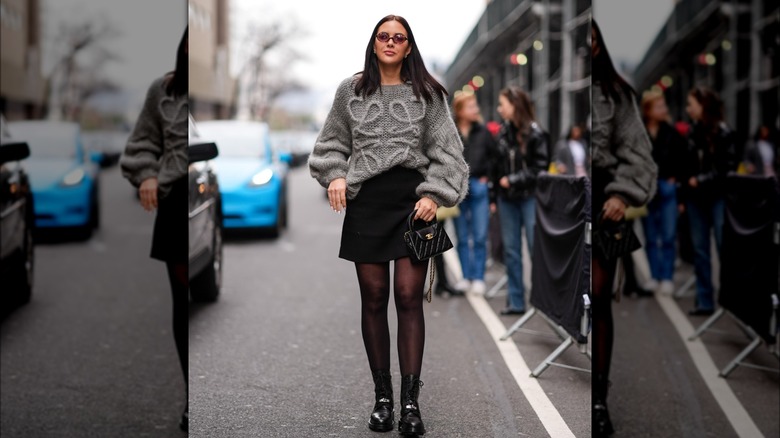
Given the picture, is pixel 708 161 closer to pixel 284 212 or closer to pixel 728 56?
pixel 284 212

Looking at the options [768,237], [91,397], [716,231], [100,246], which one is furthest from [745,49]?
[91,397]

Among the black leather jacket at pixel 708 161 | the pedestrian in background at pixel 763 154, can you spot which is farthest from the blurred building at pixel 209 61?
the pedestrian in background at pixel 763 154

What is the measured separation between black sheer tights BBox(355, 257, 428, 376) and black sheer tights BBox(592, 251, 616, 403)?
4.16 feet

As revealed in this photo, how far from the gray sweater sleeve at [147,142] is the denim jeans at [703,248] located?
429cm

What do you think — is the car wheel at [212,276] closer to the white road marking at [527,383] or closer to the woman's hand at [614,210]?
the white road marking at [527,383]

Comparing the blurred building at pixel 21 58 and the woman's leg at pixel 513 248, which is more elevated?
the blurred building at pixel 21 58

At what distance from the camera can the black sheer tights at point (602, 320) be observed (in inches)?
191

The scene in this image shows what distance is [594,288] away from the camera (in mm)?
4887

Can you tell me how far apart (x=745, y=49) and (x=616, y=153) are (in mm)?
12493

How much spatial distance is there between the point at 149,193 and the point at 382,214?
4.80 ft

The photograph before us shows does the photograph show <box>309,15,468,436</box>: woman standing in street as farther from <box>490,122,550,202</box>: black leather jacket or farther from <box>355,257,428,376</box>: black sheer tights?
<box>490,122,550,202</box>: black leather jacket

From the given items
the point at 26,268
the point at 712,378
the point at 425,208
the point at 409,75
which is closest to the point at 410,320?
the point at 425,208

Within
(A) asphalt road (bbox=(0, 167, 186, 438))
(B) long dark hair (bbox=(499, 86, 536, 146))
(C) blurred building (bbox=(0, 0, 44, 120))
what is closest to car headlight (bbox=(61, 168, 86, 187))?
(A) asphalt road (bbox=(0, 167, 186, 438))

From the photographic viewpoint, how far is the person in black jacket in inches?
198
